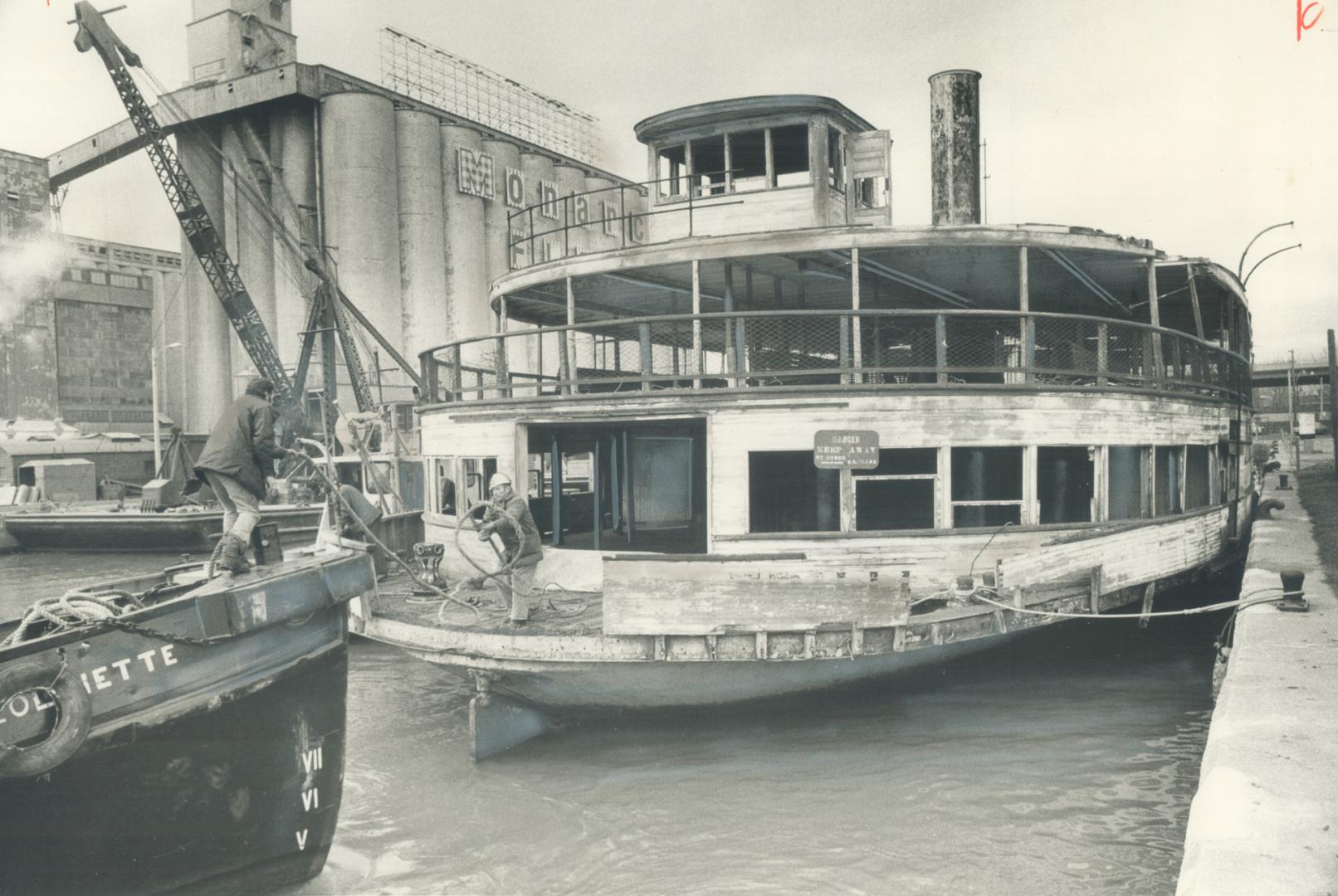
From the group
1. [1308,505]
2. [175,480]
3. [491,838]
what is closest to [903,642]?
[491,838]

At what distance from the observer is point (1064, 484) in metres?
13.6

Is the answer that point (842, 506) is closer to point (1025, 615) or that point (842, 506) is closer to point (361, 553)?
point (1025, 615)

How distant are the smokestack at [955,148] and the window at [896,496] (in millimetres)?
3757

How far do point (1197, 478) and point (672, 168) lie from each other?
9.38m

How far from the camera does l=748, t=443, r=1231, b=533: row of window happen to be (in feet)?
39.5

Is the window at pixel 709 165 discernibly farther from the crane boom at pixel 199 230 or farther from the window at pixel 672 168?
the crane boom at pixel 199 230

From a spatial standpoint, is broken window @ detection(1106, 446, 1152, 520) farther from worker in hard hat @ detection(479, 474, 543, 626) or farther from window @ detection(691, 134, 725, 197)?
worker in hard hat @ detection(479, 474, 543, 626)

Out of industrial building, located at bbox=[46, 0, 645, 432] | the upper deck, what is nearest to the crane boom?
industrial building, located at bbox=[46, 0, 645, 432]

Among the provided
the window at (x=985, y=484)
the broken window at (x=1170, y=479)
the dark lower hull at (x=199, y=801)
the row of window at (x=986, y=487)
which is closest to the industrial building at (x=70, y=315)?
the row of window at (x=986, y=487)

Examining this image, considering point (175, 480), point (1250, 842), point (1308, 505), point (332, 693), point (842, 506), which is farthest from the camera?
point (175, 480)

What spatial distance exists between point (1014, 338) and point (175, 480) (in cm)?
2302

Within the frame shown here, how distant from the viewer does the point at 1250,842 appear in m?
4.47

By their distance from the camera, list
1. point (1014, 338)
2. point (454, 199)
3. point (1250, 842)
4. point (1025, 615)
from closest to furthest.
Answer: point (1250, 842) → point (1025, 615) → point (1014, 338) → point (454, 199)

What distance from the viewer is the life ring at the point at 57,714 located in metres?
5.07
